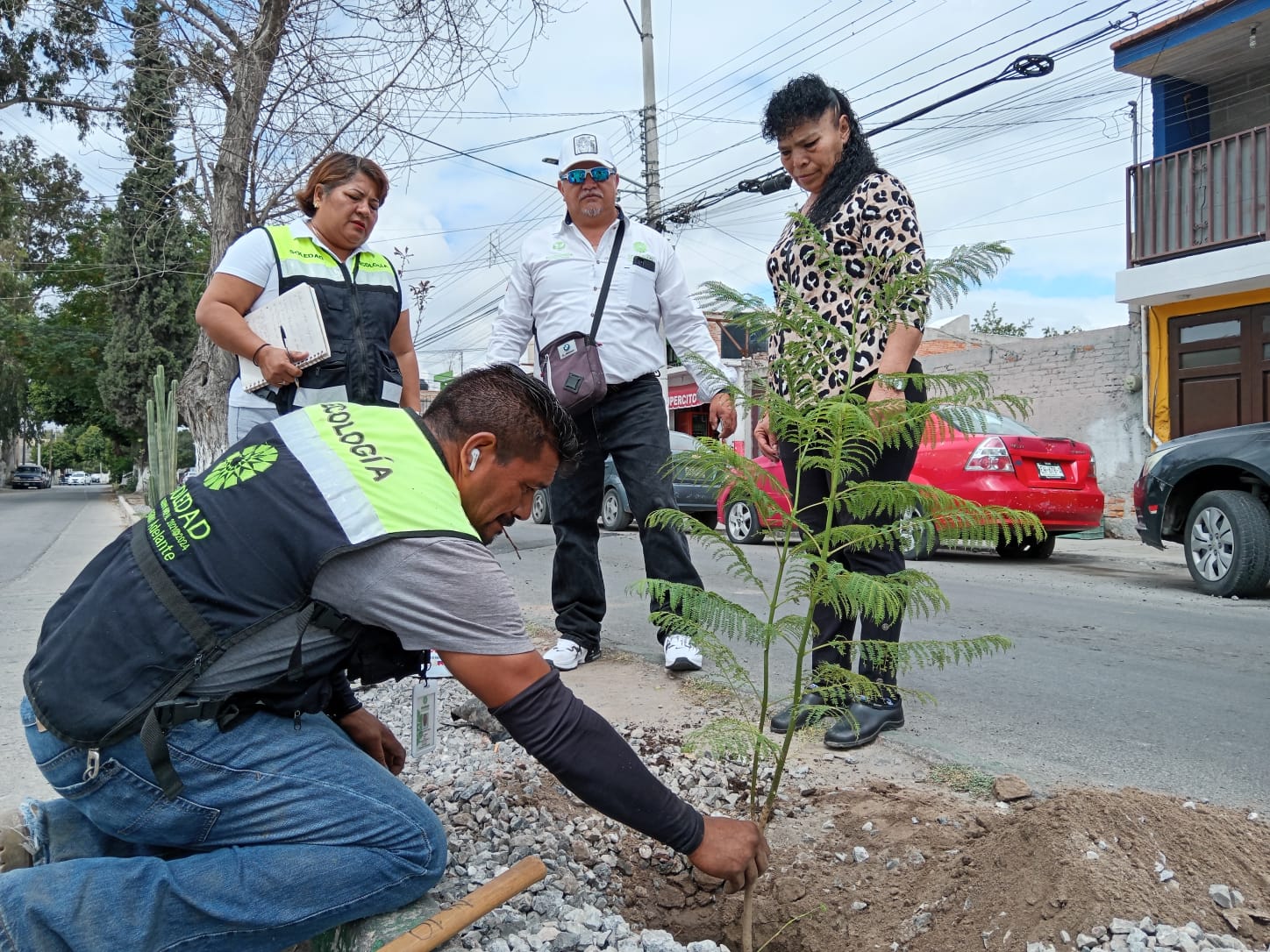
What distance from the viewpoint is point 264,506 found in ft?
5.88

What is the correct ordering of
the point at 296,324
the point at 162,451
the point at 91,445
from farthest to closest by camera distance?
the point at 91,445, the point at 162,451, the point at 296,324

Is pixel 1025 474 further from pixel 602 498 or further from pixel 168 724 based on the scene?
pixel 168 724

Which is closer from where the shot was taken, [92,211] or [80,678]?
[80,678]

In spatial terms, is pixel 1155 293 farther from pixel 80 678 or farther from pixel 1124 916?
pixel 80 678

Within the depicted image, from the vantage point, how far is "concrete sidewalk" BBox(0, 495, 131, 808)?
3104mm

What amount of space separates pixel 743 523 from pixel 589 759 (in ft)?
33.3

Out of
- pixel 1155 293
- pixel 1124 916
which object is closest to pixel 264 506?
pixel 1124 916

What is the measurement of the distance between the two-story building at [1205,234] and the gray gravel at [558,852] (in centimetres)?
1182

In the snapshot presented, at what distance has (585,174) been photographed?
387 centimetres

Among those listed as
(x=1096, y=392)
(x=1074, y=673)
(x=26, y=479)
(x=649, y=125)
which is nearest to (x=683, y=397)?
(x=649, y=125)

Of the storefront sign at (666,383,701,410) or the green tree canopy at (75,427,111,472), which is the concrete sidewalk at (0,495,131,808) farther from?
the green tree canopy at (75,427,111,472)

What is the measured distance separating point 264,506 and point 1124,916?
1.80 meters

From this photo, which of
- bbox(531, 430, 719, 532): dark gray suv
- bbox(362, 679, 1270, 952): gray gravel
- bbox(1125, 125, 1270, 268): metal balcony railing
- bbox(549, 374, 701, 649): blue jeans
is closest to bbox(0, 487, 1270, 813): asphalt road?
bbox(549, 374, 701, 649): blue jeans

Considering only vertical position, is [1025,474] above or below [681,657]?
above
